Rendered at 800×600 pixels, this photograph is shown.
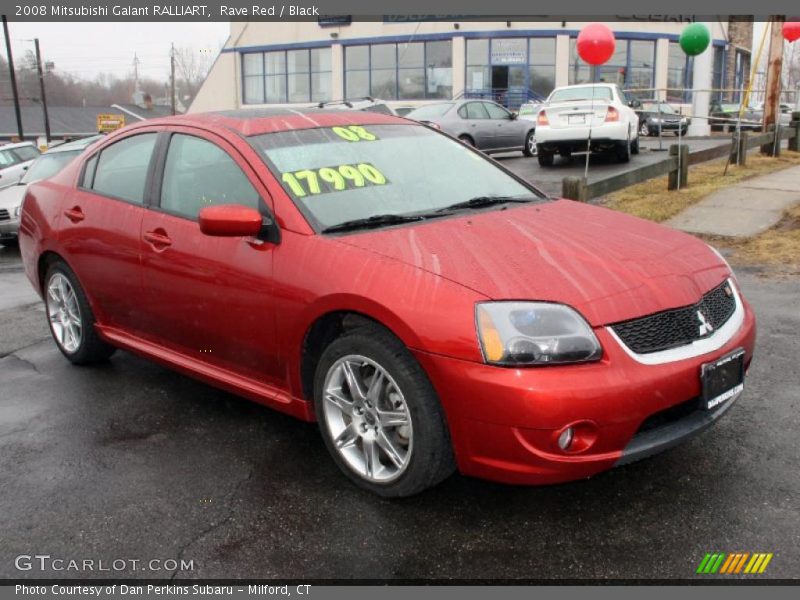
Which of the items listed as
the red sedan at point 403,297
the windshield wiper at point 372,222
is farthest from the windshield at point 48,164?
the windshield wiper at point 372,222

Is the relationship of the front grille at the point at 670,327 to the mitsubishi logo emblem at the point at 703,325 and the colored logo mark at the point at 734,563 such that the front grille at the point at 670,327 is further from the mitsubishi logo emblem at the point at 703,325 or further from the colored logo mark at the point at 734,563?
the colored logo mark at the point at 734,563

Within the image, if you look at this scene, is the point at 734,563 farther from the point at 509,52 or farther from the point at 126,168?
the point at 509,52

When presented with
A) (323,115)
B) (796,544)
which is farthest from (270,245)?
(796,544)

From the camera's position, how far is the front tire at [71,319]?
502 cm

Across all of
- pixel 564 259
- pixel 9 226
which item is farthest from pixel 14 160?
pixel 564 259

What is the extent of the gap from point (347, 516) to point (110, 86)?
105m

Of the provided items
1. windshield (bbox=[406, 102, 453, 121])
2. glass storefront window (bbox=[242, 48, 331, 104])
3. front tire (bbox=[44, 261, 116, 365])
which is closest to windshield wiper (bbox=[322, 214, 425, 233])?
front tire (bbox=[44, 261, 116, 365])

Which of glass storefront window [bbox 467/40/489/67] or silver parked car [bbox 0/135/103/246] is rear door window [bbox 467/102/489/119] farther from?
glass storefront window [bbox 467/40/489/67]

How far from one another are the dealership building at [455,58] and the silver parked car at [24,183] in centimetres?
2694

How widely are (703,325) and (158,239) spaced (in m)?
2.69

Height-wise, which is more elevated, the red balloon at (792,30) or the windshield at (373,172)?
the red balloon at (792,30)

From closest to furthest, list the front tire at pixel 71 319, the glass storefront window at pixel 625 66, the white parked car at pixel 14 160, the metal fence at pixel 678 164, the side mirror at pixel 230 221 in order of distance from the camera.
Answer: the side mirror at pixel 230 221 → the front tire at pixel 71 319 → the metal fence at pixel 678 164 → the white parked car at pixel 14 160 → the glass storefront window at pixel 625 66

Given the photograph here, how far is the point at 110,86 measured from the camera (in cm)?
9881

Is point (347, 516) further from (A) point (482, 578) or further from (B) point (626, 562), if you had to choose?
(B) point (626, 562)
